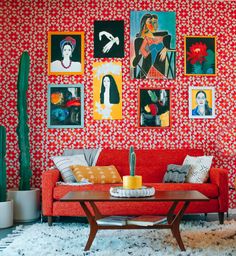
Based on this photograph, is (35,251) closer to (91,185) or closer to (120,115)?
(91,185)

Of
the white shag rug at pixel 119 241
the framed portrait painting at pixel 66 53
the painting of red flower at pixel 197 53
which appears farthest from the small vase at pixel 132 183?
the painting of red flower at pixel 197 53

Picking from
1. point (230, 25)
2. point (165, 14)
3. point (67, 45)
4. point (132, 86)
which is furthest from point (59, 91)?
point (230, 25)

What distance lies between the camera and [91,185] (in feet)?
16.9

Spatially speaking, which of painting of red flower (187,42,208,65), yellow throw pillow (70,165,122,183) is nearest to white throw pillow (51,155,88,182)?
yellow throw pillow (70,165,122,183)

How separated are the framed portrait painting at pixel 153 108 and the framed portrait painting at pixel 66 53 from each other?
3.32 ft

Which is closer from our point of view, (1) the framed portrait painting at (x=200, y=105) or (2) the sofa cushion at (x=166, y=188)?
(2) the sofa cushion at (x=166, y=188)

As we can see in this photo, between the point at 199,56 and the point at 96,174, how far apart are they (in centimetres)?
240

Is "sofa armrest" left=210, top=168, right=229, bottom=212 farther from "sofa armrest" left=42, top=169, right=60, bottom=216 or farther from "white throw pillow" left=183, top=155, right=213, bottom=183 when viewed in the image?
"sofa armrest" left=42, top=169, right=60, bottom=216

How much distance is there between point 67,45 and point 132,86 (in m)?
1.14

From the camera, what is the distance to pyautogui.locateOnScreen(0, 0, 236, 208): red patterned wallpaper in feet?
20.4

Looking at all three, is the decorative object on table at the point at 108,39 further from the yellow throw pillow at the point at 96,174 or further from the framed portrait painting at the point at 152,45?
the yellow throw pillow at the point at 96,174

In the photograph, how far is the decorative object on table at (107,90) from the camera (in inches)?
246

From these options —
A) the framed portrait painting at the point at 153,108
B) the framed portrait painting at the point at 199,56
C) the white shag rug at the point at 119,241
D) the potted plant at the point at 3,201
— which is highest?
the framed portrait painting at the point at 199,56

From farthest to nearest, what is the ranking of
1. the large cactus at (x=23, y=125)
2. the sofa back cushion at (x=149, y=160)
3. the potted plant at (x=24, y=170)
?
1. the sofa back cushion at (x=149, y=160)
2. the large cactus at (x=23, y=125)
3. the potted plant at (x=24, y=170)
